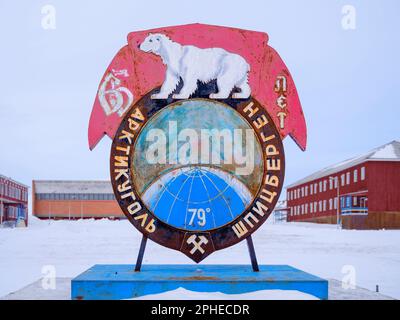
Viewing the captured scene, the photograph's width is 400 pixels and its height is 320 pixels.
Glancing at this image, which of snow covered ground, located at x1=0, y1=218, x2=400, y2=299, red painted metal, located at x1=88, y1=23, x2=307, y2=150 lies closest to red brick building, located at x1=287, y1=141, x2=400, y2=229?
snow covered ground, located at x1=0, y1=218, x2=400, y2=299

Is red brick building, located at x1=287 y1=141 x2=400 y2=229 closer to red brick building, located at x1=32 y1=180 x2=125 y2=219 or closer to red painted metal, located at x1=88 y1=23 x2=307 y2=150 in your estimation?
red brick building, located at x1=32 y1=180 x2=125 y2=219

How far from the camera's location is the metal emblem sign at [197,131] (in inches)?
348

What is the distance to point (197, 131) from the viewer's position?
8.84 metres

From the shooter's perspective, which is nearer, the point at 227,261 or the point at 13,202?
the point at 227,261

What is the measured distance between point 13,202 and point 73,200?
1622 centimetres

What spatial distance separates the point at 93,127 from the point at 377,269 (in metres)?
9.28

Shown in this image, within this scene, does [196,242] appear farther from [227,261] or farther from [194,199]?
[227,261]

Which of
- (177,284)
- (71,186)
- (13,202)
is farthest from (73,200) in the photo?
(177,284)

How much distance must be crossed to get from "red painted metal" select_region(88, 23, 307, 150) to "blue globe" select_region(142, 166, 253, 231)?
4.03ft

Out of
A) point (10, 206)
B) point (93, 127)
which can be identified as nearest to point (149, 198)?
point (93, 127)

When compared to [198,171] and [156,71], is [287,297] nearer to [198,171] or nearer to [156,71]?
[198,171]

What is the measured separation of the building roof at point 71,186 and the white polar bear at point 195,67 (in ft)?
219

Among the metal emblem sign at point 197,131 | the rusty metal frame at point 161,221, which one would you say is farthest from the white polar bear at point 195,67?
the rusty metal frame at point 161,221

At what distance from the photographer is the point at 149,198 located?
29.2 feet
